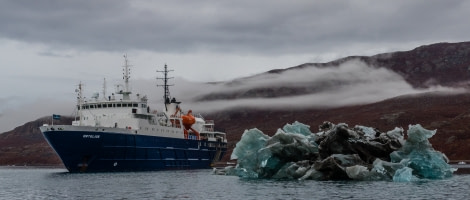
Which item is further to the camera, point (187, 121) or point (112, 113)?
point (187, 121)

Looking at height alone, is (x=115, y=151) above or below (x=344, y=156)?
below

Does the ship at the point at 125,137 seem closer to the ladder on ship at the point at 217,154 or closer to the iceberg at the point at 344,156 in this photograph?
the ladder on ship at the point at 217,154

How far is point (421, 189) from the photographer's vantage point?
137ft

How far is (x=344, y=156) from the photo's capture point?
5119 cm

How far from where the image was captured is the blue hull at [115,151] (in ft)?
221

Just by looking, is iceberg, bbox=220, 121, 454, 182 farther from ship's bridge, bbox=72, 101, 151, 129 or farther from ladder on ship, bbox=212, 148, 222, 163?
ladder on ship, bbox=212, 148, 222, 163

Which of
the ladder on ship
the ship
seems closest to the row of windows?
the ship

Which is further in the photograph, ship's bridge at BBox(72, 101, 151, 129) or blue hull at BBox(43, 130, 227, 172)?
ship's bridge at BBox(72, 101, 151, 129)

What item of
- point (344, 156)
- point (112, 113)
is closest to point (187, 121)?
point (112, 113)

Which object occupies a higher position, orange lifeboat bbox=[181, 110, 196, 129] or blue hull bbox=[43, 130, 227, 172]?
orange lifeboat bbox=[181, 110, 196, 129]

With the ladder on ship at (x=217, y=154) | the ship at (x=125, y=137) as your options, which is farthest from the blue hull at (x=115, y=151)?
the ladder on ship at (x=217, y=154)

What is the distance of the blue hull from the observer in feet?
221

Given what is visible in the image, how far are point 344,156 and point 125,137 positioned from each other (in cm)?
3184

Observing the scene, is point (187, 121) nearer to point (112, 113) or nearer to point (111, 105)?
point (111, 105)
